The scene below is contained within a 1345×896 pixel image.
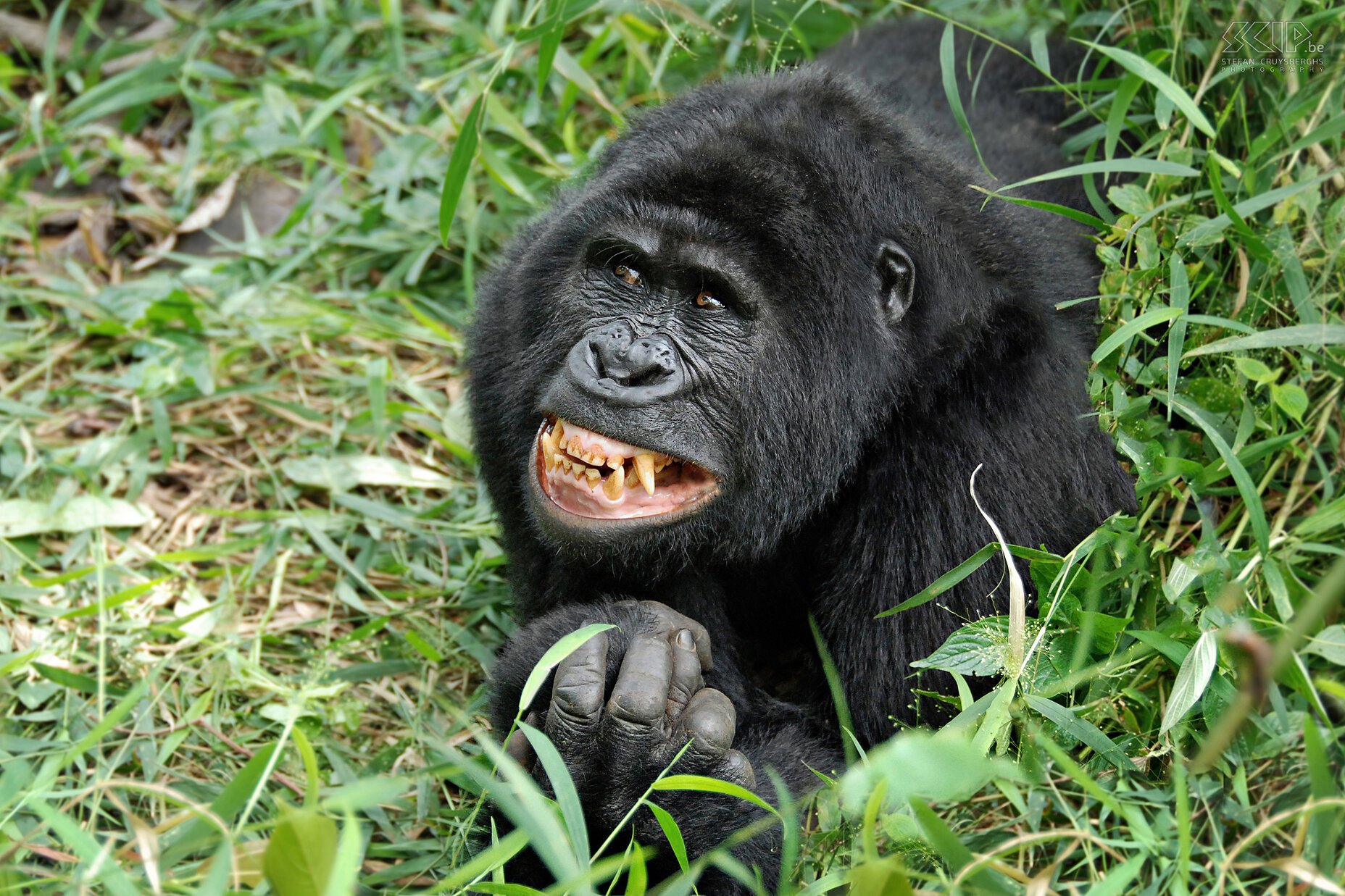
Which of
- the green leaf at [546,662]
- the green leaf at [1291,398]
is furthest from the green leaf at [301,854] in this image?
the green leaf at [1291,398]

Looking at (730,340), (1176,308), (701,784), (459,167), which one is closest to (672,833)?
(701,784)

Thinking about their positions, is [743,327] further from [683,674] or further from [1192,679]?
[1192,679]

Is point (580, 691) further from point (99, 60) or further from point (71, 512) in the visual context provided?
point (99, 60)

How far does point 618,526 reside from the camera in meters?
3.35

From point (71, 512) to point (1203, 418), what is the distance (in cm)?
390

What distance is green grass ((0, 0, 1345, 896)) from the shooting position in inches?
106

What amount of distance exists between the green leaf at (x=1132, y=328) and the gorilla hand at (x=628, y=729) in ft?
4.66

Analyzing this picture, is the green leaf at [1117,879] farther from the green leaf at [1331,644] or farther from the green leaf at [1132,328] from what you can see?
the green leaf at [1132,328]

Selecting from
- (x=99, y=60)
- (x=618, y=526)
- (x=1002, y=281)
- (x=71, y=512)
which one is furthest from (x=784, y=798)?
(x=99, y=60)

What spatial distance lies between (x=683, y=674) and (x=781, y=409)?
0.78m

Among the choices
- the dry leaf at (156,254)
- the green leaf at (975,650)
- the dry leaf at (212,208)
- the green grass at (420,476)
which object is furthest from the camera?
the dry leaf at (212,208)

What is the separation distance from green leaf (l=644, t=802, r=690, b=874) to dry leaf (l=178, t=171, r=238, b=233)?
436 centimetres

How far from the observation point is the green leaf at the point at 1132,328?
339 centimetres

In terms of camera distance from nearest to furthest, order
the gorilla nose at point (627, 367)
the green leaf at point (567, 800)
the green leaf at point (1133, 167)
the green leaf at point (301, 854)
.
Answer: the green leaf at point (301, 854) < the green leaf at point (567, 800) < the gorilla nose at point (627, 367) < the green leaf at point (1133, 167)
